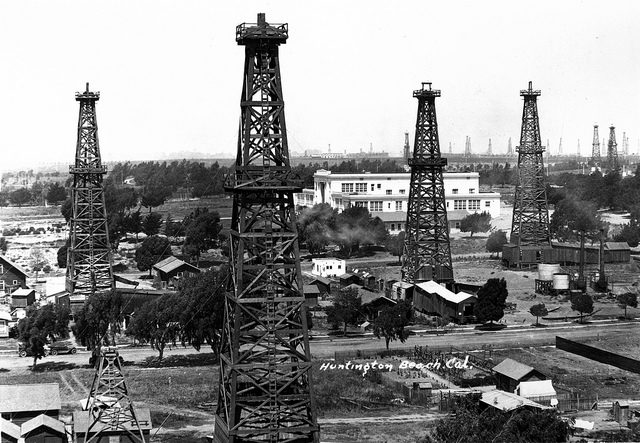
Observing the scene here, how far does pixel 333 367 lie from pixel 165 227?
5552cm

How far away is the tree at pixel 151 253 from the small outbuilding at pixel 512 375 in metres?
37.7

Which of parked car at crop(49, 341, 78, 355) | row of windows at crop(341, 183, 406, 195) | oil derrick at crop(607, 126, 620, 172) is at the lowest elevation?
parked car at crop(49, 341, 78, 355)

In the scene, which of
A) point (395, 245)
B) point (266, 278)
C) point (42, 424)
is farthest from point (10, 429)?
point (395, 245)

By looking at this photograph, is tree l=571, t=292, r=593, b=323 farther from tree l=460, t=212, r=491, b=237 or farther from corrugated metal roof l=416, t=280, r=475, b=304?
tree l=460, t=212, r=491, b=237

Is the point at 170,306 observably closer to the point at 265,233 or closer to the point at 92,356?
the point at 92,356

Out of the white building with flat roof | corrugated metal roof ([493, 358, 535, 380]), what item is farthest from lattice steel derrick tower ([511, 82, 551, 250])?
corrugated metal roof ([493, 358, 535, 380])

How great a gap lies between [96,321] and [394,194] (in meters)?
54.1

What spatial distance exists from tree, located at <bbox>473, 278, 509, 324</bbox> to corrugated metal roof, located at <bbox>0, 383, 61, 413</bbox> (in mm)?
25366

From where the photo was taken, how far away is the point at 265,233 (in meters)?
28.8

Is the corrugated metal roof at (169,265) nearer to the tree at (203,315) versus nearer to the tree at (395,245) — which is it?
the tree at (395,245)

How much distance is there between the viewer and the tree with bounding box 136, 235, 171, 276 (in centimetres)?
7338

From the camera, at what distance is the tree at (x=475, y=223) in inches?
3642

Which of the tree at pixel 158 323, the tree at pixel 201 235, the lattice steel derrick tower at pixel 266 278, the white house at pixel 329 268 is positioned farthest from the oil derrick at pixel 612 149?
the lattice steel derrick tower at pixel 266 278

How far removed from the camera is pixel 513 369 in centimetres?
4012
